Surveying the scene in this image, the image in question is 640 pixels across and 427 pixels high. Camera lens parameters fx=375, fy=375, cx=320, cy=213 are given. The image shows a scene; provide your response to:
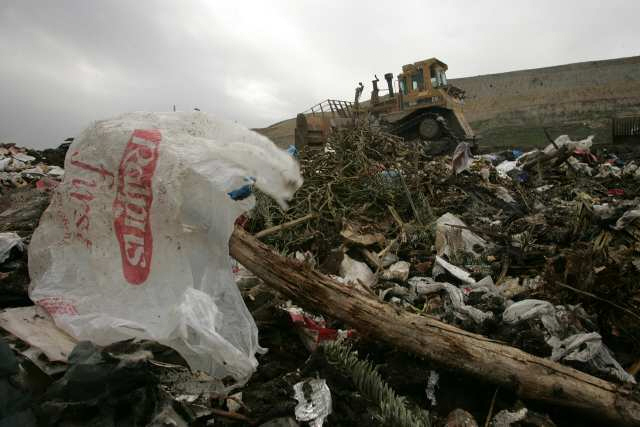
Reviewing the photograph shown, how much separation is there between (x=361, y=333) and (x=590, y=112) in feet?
69.8

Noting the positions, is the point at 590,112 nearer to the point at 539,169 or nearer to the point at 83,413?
the point at 539,169

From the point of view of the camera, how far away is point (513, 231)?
3.12 meters

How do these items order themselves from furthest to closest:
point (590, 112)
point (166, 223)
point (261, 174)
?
1. point (590, 112)
2. point (261, 174)
3. point (166, 223)

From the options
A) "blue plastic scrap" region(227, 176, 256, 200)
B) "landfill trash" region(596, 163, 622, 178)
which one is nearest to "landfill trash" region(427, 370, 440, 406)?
"blue plastic scrap" region(227, 176, 256, 200)

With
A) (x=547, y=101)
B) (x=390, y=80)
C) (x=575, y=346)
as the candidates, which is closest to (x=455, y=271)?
(x=575, y=346)

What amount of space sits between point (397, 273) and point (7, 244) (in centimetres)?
220

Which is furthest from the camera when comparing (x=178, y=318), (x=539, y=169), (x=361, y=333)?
(x=539, y=169)

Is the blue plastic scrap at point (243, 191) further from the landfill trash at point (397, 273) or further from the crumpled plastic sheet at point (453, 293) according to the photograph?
the landfill trash at point (397, 273)

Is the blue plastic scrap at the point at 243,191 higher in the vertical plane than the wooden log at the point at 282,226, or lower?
higher

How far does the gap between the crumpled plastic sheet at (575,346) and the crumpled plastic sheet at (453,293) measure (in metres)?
0.14

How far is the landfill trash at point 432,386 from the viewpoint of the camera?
134 cm

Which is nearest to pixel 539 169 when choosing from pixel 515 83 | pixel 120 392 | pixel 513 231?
pixel 513 231

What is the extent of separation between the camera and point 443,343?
51.7 inches

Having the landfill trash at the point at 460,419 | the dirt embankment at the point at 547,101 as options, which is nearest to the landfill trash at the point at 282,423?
the landfill trash at the point at 460,419
